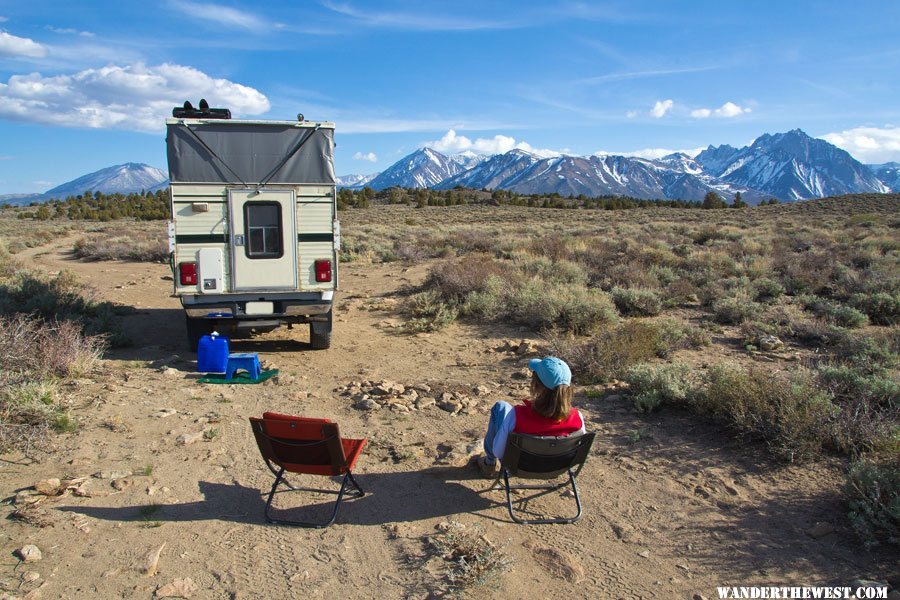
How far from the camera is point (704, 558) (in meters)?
3.34

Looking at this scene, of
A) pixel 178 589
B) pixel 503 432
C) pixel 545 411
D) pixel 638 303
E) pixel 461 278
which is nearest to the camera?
pixel 178 589

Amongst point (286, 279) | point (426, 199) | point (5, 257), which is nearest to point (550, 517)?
point (286, 279)

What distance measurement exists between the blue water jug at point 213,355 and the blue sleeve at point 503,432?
3.91 metres

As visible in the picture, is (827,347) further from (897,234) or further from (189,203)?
(897,234)

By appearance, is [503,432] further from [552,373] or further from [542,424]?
[552,373]

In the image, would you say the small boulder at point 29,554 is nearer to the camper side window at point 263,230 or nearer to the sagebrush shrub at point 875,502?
the camper side window at point 263,230

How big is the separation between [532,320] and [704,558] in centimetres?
553

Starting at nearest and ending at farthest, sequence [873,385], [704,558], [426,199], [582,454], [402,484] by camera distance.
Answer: [704,558], [582,454], [402,484], [873,385], [426,199]

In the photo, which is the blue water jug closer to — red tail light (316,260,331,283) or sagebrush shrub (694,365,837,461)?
red tail light (316,260,331,283)

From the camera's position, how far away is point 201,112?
725cm

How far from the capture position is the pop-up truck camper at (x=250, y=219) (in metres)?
6.78

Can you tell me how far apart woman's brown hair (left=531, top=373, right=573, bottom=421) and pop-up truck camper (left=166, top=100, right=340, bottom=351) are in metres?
4.27

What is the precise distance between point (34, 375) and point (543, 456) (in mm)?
5035

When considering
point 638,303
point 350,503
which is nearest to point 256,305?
point 350,503
